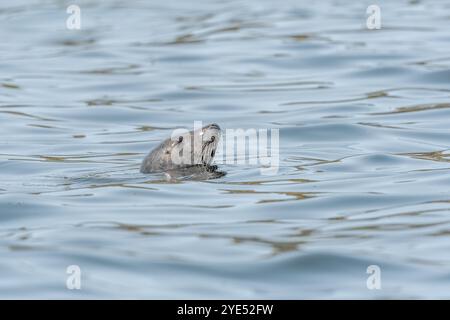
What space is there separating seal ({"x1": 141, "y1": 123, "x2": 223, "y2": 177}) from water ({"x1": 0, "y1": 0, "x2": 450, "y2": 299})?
0.86ft

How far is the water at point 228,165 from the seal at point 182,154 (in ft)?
0.86

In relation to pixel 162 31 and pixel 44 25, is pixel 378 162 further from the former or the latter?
pixel 44 25

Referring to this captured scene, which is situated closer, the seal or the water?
the water

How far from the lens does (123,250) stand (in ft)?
29.0

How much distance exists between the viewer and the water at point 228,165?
8.43 meters

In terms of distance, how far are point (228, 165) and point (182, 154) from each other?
2.01ft

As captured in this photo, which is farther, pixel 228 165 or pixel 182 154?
pixel 228 165

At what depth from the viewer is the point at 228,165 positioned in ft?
40.5

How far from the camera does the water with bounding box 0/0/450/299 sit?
843cm

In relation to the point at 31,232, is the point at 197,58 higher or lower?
higher

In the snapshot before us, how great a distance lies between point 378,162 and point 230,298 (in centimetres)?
485
